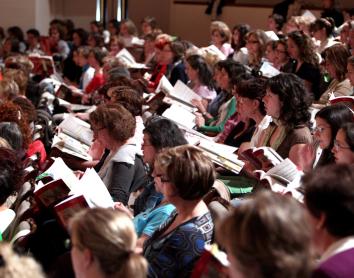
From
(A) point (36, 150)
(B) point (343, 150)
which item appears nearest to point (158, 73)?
(A) point (36, 150)

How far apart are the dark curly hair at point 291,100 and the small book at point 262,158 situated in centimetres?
74

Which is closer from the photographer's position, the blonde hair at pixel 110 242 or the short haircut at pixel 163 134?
the blonde hair at pixel 110 242

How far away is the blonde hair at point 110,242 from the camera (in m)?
2.20

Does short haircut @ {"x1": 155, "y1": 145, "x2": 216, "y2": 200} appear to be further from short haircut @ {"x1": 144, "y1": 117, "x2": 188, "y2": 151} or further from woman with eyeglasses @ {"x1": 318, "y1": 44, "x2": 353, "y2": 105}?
woman with eyeglasses @ {"x1": 318, "y1": 44, "x2": 353, "y2": 105}

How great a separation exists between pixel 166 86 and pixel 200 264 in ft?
14.8

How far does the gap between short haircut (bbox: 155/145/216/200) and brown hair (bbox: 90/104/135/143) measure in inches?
60.3

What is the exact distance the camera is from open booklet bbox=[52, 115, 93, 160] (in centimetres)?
516

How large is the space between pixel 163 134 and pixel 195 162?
1.07 meters

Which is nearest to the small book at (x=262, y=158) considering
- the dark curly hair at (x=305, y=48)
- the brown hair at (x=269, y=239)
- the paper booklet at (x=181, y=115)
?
the brown hair at (x=269, y=239)

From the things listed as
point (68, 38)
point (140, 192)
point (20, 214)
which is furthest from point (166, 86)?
point (68, 38)

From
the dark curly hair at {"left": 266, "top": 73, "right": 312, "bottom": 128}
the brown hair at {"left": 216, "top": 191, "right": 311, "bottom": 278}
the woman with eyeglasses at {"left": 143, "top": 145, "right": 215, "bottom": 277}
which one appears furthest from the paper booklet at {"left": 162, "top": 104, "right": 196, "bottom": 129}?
the brown hair at {"left": 216, "top": 191, "right": 311, "bottom": 278}

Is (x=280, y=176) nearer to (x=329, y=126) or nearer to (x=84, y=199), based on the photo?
(x=329, y=126)

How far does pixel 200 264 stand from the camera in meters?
2.39

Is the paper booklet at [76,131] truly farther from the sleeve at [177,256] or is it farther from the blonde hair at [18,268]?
the blonde hair at [18,268]
